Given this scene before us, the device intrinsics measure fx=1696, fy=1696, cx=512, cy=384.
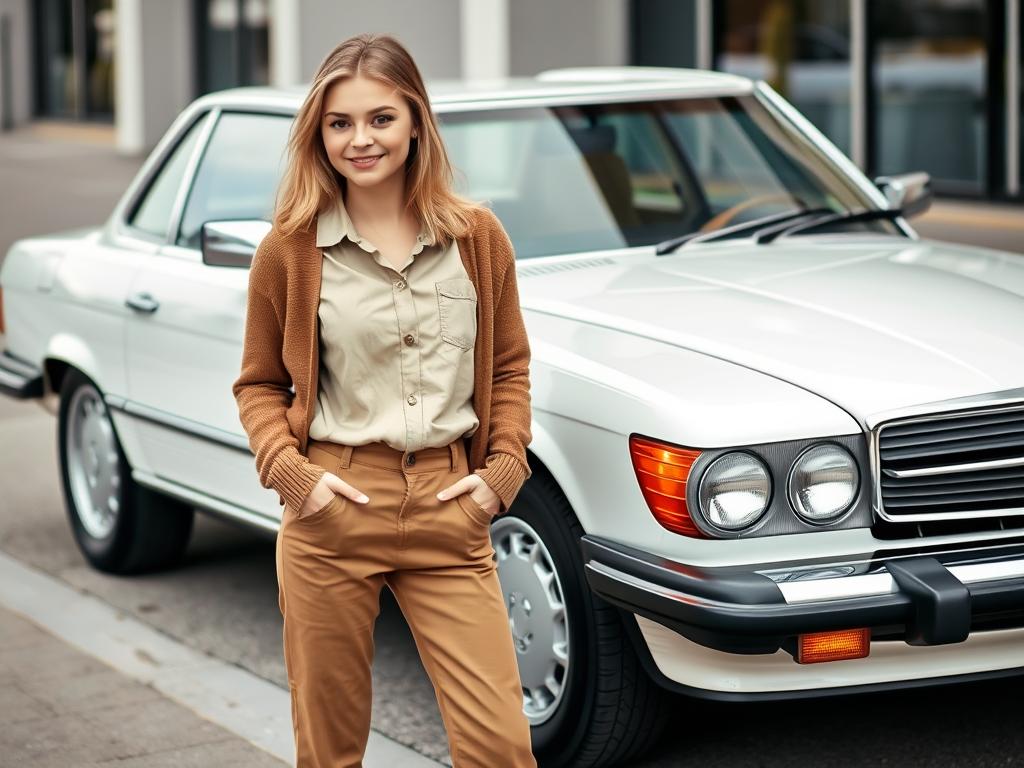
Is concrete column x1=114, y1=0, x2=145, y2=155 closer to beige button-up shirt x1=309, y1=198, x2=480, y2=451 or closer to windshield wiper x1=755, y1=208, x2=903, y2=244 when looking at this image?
windshield wiper x1=755, y1=208, x2=903, y2=244

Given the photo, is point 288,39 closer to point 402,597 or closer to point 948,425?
point 948,425

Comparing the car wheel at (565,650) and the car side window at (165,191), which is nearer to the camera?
the car wheel at (565,650)

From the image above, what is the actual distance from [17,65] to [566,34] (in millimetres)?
16315

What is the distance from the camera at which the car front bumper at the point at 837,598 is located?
346 cm

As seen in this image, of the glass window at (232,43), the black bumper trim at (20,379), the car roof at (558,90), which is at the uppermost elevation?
the glass window at (232,43)

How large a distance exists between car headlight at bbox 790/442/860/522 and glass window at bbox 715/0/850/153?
37.6ft

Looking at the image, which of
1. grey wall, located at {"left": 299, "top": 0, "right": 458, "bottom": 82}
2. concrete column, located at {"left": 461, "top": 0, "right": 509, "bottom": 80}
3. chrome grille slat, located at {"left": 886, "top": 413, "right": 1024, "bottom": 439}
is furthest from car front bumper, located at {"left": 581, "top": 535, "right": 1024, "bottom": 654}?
grey wall, located at {"left": 299, "top": 0, "right": 458, "bottom": 82}

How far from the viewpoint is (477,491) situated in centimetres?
310

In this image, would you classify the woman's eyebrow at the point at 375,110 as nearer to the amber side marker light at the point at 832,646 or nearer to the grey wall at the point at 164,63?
the amber side marker light at the point at 832,646

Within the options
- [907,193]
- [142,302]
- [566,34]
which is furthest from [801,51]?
[142,302]

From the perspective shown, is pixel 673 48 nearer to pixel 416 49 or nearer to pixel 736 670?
pixel 416 49

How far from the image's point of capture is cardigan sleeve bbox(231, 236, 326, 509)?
3.05 meters

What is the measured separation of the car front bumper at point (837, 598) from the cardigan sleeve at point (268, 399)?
907 mm

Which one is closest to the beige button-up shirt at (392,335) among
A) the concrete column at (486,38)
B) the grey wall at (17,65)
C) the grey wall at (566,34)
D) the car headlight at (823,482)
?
the car headlight at (823,482)
